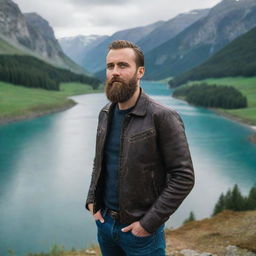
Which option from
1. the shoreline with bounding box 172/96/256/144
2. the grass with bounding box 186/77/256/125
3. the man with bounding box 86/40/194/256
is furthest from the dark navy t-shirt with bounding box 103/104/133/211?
the grass with bounding box 186/77/256/125

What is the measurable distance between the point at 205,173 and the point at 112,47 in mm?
47747

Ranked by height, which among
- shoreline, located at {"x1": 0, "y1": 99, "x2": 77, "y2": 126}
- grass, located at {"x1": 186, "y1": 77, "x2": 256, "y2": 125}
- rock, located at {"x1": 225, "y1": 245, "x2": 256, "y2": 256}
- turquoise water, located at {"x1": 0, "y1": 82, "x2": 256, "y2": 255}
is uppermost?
grass, located at {"x1": 186, "y1": 77, "x2": 256, "y2": 125}

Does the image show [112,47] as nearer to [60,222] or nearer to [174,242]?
[174,242]

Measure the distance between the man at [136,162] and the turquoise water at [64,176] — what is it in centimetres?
2323

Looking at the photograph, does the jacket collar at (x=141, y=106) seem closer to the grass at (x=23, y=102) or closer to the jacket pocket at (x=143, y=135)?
the jacket pocket at (x=143, y=135)

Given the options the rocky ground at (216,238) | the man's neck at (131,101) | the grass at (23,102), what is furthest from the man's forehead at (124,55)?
the grass at (23,102)

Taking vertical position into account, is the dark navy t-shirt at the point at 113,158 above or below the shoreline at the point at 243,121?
above

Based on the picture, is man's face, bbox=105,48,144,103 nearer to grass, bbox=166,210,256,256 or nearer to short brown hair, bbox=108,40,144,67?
short brown hair, bbox=108,40,144,67

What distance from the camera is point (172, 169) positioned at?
4.84m

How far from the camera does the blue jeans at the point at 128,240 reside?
16.6ft

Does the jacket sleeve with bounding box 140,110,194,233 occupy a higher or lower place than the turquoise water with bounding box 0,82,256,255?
higher

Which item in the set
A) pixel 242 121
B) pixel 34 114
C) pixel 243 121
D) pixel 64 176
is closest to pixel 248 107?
pixel 242 121

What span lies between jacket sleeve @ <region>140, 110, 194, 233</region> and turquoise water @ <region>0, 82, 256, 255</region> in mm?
23773

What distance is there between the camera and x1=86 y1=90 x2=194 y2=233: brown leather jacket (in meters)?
4.75
